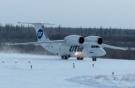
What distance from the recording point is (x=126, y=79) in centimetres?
2714

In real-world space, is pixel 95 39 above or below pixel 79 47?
above

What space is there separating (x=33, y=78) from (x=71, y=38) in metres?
20.5

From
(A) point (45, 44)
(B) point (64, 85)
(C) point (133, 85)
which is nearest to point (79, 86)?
(B) point (64, 85)

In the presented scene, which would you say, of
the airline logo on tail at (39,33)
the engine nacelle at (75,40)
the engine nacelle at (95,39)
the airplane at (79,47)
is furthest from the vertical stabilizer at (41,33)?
the engine nacelle at (95,39)

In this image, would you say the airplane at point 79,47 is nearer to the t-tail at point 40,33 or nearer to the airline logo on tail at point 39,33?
the t-tail at point 40,33

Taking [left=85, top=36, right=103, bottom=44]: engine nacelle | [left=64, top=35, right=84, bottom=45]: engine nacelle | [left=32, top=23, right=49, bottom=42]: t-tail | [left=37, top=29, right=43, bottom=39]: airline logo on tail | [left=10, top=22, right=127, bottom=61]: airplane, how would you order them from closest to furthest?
[left=10, top=22, right=127, bottom=61]: airplane
[left=64, top=35, right=84, bottom=45]: engine nacelle
[left=85, top=36, right=103, bottom=44]: engine nacelle
[left=32, top=23, right=49, bottom=42]: t-tail
[left=37, top=29, right=43, bottom=39]: airline logo on tail

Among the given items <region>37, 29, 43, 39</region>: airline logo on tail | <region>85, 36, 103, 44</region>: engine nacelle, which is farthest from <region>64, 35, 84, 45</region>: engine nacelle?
<region>37, 29, 43, 39</region>: airline logo on tail

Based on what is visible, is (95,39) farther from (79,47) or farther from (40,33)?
(40,33)

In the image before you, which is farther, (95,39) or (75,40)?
(95,39)

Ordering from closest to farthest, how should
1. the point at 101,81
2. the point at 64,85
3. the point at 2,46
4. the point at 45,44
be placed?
the point at 64,85 → the point at 101,81 → the point at 45,44 → the point at 2,46

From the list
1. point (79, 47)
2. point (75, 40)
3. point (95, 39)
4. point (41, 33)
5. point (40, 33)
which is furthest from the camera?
point (40, 33)

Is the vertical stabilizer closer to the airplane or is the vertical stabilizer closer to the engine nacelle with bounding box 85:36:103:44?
the airplane

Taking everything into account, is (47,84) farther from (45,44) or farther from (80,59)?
(45,44)

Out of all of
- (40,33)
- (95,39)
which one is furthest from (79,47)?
(40,33)
